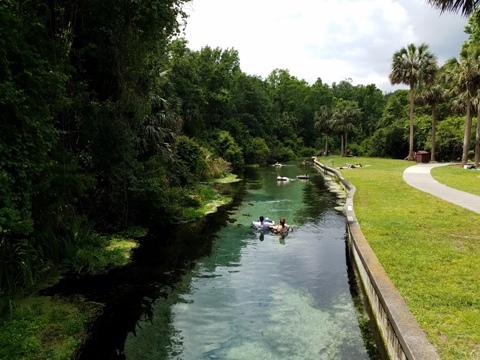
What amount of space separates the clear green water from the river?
0.07ft

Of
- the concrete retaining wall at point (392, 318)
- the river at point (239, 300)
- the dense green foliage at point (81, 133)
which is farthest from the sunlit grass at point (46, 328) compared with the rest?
the concrete retaining wall at point (392, 318)

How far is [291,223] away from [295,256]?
14.7ft

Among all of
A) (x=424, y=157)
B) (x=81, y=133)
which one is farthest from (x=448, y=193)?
(x=424, y=157)

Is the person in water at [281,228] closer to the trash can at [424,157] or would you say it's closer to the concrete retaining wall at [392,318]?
the concrete retaining wall at [392,318]

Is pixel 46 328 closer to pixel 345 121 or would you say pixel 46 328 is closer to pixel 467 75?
pixel 467 75

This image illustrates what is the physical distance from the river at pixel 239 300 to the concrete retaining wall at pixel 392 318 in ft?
1.62

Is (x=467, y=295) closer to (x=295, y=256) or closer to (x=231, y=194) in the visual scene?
(x=295, y=256)

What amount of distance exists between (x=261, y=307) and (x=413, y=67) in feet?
137

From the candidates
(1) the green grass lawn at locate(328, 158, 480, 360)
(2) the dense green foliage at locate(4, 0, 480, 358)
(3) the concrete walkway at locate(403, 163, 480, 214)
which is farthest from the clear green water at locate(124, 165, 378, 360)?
(3) the concrete walkway at locate(403, 163, 480, 214)

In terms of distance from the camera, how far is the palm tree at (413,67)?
134 feet

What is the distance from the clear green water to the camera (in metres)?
6.59

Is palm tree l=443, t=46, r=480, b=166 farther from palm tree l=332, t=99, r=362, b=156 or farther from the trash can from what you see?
palm tree l=332, t=99, r=362, b=156

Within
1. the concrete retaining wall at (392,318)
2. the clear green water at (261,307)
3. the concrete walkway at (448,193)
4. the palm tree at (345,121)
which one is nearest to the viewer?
the concrete retaining wall at (392,318)

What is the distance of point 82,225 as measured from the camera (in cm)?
1191
